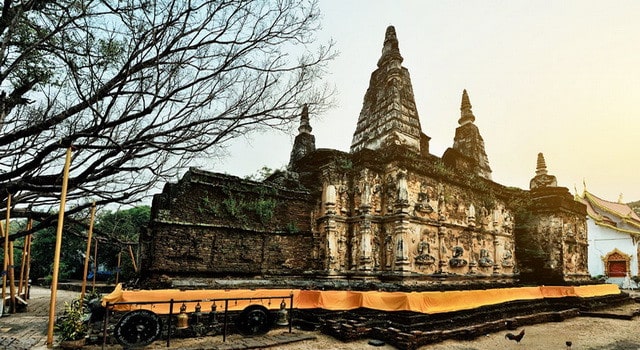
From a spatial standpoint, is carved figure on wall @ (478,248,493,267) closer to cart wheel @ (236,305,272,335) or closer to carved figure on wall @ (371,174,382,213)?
→ carved figure on wall @ (371,174,382,213)

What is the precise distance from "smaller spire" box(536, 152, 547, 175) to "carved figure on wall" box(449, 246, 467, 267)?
862cm

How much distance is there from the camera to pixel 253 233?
1051cm

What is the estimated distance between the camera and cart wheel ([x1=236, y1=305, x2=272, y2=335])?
7711 mm

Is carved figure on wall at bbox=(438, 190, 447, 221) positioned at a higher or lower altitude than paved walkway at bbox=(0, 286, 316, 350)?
higher

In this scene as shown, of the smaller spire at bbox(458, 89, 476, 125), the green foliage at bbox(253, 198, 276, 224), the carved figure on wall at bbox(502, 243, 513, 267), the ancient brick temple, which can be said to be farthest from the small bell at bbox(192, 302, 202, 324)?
the smaller spire at bbox(458, 89, 476, 125)

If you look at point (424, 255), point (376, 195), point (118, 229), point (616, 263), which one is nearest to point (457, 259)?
point (424, 255)

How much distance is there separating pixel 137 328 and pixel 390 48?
12.4 m

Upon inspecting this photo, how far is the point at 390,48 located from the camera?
14180 millimetres

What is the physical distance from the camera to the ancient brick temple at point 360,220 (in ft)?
31.5

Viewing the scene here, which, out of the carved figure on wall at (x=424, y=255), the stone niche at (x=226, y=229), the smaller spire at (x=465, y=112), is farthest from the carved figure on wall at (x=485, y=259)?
the smaller spire at (x=465, y=112)

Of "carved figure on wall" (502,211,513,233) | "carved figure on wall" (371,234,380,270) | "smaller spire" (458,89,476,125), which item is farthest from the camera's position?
"smaller spire" (458,89,476,125)

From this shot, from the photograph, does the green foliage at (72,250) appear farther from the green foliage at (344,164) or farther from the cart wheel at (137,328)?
the cart wheel at (137,328)

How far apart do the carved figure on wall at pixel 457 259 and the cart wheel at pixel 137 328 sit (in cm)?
910

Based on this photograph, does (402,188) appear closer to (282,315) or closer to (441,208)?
(441,208)
